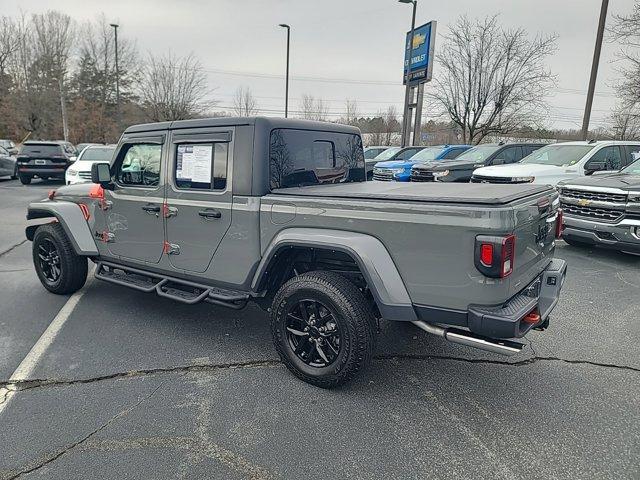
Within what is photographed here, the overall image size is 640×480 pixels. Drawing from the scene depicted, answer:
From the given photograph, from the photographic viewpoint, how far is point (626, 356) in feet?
11.9

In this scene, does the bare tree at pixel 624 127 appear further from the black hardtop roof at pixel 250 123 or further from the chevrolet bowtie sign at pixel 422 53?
the black hardtop roof at pixel 250 123

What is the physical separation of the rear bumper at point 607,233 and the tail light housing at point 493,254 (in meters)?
4.84

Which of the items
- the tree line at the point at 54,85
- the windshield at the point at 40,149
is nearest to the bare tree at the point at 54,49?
the tree line at the point at 54,85

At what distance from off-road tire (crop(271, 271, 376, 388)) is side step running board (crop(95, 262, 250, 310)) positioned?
19.2 inches

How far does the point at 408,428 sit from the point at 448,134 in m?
36.5

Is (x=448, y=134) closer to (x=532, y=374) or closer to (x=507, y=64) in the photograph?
(x=507, y=64)

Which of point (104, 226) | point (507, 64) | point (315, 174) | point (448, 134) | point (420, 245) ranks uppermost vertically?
point (507, 64)

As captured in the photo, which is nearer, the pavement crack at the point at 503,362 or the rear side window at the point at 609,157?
the pavement crack at the point at 503,362

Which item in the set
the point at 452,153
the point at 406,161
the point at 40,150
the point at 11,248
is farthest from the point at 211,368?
the point at 40,150

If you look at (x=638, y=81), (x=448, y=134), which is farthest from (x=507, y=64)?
(x=448, y=134)

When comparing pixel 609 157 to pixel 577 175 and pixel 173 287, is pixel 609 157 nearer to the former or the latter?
pixel 577 175

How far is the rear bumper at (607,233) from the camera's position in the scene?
609cm

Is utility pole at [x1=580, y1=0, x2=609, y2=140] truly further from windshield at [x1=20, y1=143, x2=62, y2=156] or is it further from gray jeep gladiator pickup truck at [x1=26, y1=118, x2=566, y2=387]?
windshield at [x1=20, y1=143, x2=62, y2=156]

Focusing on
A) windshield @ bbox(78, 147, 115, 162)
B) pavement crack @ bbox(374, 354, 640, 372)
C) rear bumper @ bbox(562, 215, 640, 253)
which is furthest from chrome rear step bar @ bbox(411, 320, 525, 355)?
windshield @ bbox(78, 147, 115, 162)
